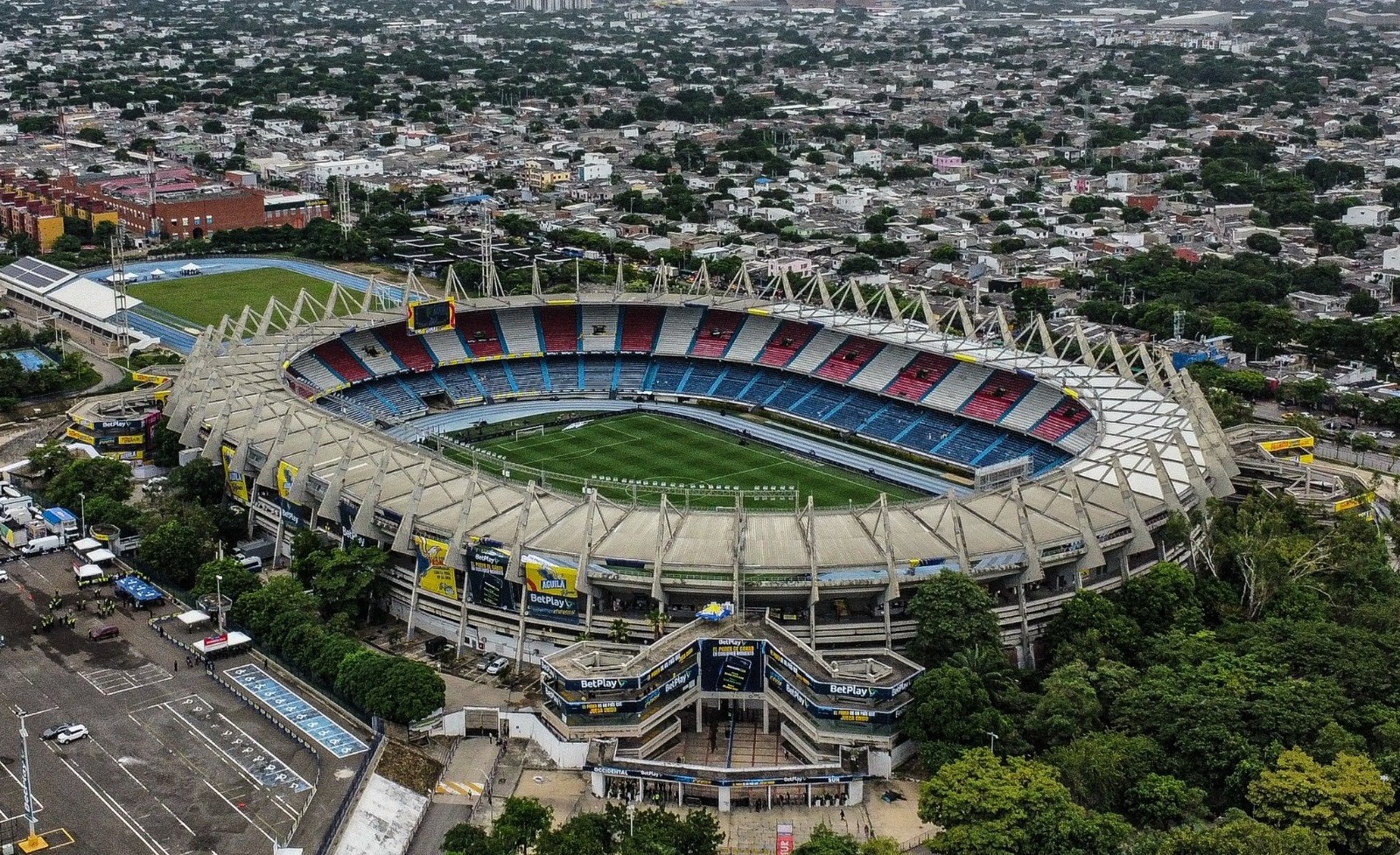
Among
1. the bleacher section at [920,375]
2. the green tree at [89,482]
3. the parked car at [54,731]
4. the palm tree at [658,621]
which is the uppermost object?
the palm tree at [658,621]

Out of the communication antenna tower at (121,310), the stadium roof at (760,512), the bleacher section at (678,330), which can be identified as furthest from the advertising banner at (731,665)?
the communication antenna tower at (121,310)

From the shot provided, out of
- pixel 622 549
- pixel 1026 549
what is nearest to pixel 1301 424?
pixel 1026 549

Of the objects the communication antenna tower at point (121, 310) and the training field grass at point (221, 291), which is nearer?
the communication antenna tower at point (121, 310)

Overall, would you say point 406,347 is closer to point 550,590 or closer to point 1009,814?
point 550,590

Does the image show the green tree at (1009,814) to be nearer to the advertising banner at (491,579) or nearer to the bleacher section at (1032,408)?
the advertising banner at (491,579)

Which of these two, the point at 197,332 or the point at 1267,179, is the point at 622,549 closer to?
the point at 197,332

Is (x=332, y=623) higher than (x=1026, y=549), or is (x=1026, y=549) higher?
(x=1026, y=549)

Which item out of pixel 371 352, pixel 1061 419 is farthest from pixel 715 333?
pixel 1061 419
